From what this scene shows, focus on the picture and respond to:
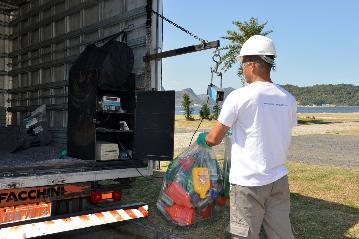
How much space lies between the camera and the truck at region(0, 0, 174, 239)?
402 cm

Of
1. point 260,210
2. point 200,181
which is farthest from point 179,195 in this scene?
point 260,210

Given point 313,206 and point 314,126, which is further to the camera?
point 314,126

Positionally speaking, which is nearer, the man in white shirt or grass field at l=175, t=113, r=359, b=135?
the man in white shirt

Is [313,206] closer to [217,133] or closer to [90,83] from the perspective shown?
[90,83]

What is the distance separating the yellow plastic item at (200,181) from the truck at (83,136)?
383mm

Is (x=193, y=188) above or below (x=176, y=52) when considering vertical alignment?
below

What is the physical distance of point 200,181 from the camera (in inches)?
182

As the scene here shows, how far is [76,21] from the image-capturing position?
673 cm

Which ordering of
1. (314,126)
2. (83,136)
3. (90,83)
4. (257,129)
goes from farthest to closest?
(314,126) → (83,136) → (90,83) → (257,129)

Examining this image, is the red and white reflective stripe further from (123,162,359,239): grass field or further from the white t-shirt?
the white t-shirt

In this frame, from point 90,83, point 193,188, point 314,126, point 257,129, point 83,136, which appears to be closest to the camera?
point 257,129

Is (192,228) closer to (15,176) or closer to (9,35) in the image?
(15,176)

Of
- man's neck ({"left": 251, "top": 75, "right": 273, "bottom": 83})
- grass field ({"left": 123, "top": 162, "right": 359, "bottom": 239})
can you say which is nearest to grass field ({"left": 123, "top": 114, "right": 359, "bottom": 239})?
grass field ({"left": 123, "top": 162, "right": 359, "bottom": 239})

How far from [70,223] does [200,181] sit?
4.66 ft
